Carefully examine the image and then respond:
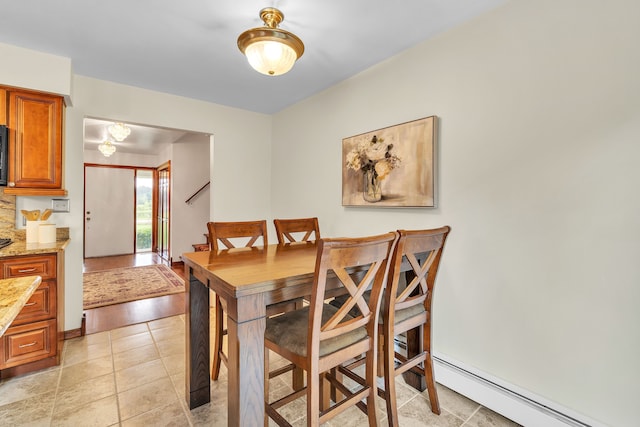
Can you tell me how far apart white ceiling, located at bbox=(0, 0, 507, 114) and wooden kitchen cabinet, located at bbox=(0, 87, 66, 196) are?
40 cm

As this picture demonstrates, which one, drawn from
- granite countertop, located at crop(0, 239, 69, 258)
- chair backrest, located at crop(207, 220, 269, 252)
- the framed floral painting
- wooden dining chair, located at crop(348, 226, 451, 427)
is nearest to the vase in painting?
the framed floral painting

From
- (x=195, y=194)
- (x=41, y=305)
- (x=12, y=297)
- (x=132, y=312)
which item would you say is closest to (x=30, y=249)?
(x=41, y=305)

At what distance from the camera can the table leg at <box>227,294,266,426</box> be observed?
1.14 meters

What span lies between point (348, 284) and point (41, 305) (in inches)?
91.1

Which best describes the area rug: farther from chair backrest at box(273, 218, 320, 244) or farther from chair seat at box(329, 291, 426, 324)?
chair seat at box(329, 291, 426, 324)

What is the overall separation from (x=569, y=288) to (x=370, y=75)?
206cm

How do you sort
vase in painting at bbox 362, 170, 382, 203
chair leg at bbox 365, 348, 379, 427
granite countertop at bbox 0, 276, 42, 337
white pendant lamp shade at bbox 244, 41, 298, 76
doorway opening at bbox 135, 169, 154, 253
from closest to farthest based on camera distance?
granite countertop at bbox 0, 276, 42, 337, chair leg at bbox 365, 348, 379, 427, white pendant lamp shade at bbox 244, 41, 298, 76, vase in painting at bbox 362, 170, 382, 203, doorway opening at bbox 135, 169, 154, 253

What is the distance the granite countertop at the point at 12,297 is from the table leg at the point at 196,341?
0.72 metres

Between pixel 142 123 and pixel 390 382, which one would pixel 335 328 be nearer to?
pixel 390 382

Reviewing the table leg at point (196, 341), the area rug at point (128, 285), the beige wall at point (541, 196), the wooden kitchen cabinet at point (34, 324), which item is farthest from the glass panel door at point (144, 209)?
the beige wall at point (541, 196)

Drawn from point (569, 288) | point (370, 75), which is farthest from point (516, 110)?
point (370, 75)

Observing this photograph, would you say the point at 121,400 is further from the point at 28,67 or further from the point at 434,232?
the point at 28,67

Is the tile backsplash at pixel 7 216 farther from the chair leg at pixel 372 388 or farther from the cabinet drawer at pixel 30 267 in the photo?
the chair leg at pixel 372 388

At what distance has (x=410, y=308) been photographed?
1699 millimetres
